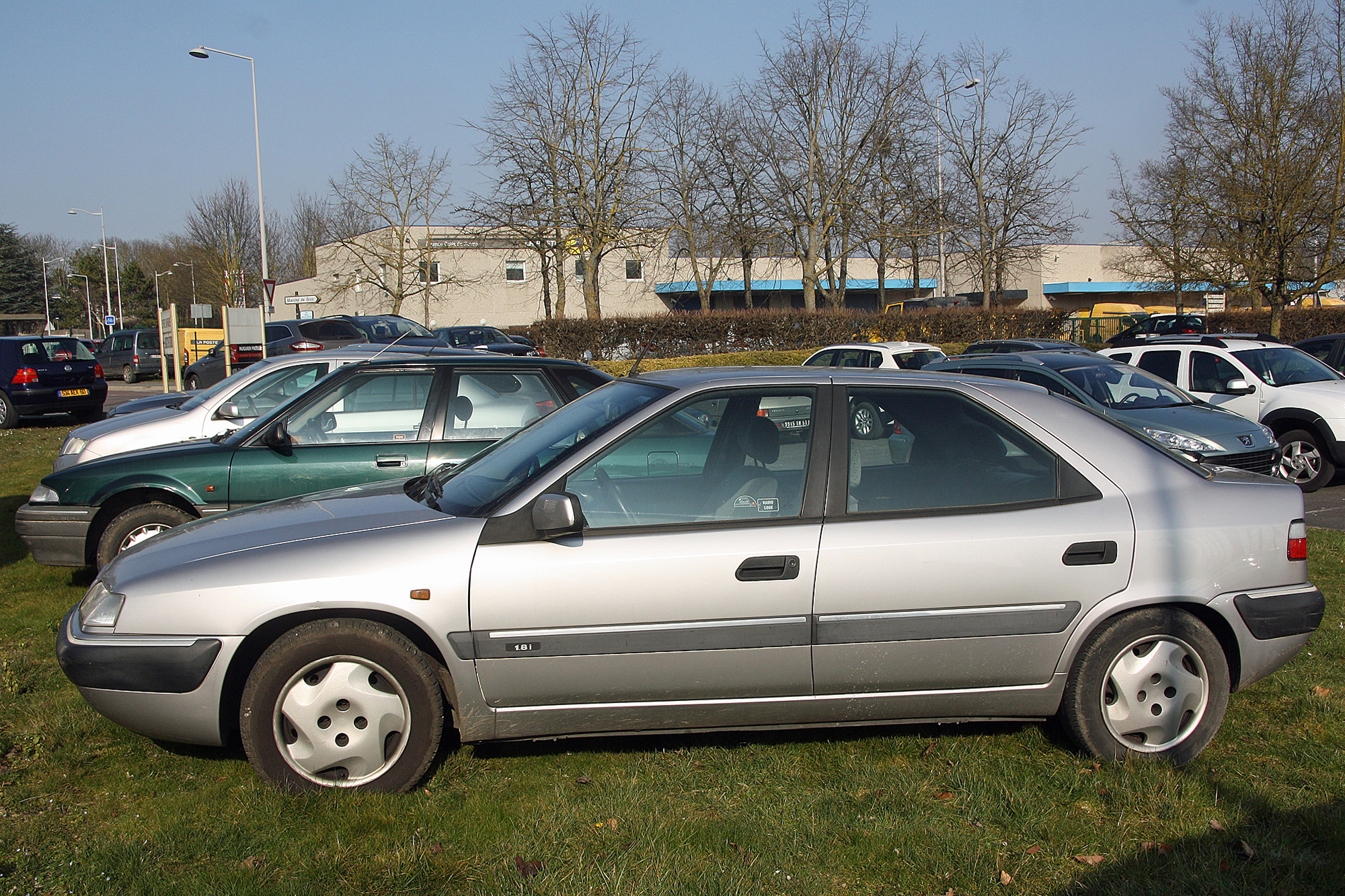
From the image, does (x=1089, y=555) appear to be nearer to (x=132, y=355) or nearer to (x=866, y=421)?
(x=866, y=421)

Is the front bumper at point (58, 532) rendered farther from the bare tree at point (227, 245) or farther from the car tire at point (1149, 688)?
the bare tree at point (227, 245)

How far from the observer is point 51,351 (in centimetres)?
1836

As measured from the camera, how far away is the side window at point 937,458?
369cm

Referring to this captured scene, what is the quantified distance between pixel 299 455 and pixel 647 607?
142 inches

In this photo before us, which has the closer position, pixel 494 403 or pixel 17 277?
pixel 494 403

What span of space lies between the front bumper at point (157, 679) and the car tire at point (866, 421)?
2.38 metres

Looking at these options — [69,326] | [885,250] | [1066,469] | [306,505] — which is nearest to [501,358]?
[306,505]

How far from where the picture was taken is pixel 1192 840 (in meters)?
3.23

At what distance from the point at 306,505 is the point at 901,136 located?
31.0m

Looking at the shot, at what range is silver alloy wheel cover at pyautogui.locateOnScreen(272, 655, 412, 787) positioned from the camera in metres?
3.46

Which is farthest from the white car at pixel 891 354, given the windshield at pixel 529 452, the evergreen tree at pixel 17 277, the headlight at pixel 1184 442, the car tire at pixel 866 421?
the evergreen tree at pixel 17 277

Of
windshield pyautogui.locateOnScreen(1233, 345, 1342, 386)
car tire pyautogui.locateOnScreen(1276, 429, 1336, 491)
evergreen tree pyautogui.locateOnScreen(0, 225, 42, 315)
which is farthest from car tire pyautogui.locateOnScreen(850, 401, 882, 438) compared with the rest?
evergreen tree pyautogui.locateOnScreen(0, 225, 42, 315)

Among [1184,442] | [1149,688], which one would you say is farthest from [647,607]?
[1184,442]

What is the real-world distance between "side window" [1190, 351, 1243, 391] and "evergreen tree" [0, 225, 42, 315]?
296ft
